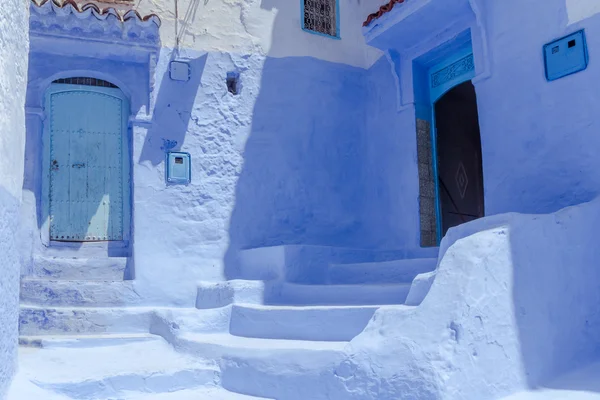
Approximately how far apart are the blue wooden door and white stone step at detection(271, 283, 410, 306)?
2453 millimetres

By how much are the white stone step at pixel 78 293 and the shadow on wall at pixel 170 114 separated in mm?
1511

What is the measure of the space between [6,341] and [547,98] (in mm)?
4942

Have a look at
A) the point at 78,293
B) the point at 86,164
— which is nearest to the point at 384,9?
the point at 86,164

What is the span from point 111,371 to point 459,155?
657 centimetres

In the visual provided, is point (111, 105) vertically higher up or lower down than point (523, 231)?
higher up

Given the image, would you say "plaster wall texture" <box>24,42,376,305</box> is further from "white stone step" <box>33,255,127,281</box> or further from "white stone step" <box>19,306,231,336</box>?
"white stone step" <box>19,306,231,336</box>

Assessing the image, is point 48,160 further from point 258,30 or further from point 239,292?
point 258,30

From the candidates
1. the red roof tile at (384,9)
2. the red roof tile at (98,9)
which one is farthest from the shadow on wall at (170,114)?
the red roof tile at (384,9)

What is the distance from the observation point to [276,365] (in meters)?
4.47

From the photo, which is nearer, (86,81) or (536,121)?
(536,121)

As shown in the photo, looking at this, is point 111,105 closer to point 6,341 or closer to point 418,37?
point 418,37

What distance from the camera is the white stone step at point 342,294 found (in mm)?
5145

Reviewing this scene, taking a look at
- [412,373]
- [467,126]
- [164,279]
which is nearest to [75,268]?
[164,279]

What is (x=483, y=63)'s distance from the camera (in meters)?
6.46
